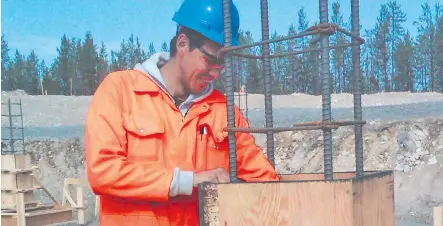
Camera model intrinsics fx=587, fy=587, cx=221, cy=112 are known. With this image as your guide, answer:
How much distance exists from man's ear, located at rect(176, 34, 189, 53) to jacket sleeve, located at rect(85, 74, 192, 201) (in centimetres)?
39

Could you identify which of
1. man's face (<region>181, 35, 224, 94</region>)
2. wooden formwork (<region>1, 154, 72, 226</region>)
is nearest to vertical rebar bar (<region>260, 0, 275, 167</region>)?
man's face (<region>181, 35, 224, 94</region>)

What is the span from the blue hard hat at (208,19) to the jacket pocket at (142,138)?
0.39 m

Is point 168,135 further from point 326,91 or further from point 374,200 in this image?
point 374,200

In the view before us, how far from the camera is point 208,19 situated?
2.14 m

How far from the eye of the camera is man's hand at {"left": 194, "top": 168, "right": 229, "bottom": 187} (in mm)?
1926

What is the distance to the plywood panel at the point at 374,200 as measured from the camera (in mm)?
1691

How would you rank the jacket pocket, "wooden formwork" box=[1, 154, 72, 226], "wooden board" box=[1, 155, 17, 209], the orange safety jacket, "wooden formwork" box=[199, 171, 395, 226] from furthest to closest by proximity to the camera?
"wooden board" box=[1, 155, 17, 209], "wooden formwork" box=[1, 154, 72, 226], the jacket pocket, the orange safety jacket, "wooden formwork" box=[199, 171, 395, 226]

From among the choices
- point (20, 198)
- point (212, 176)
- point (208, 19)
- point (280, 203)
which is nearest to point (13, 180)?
point (20, 198)

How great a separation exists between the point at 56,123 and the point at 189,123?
53.7 ft

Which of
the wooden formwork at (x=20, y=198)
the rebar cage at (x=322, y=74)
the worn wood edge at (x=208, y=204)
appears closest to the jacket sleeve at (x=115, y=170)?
the worn wood edge at (x=208, y=204)

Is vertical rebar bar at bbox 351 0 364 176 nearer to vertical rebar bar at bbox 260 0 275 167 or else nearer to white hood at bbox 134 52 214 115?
vertical rebar bar at bbox 260 0 275 167

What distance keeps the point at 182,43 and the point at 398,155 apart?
9740 millimetres

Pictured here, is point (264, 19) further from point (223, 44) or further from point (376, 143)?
point (376, 143)

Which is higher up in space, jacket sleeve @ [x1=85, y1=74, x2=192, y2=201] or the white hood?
the white hood
